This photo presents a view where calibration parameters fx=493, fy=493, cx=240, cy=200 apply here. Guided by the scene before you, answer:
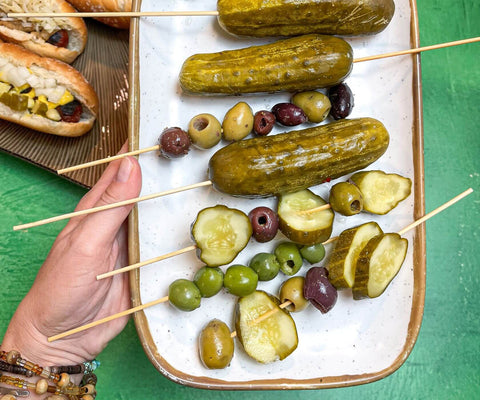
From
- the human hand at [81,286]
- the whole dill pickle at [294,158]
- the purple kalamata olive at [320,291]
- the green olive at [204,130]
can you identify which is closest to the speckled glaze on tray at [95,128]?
the human hand at [81,286]

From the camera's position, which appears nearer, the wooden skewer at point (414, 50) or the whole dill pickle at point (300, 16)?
the whole dill pickle at point (300, 16)

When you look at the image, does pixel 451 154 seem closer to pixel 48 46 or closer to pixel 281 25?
pixel 281 25

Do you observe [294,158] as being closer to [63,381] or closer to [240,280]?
[240,280]

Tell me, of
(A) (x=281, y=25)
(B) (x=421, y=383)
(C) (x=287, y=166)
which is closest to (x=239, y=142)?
(C) (x=287, y=166)

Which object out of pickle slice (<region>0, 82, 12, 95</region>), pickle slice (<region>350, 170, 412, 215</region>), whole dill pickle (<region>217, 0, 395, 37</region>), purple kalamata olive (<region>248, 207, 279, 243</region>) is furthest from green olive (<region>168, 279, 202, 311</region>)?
pickle slice (<region>0, 82, 12, 95</region>)

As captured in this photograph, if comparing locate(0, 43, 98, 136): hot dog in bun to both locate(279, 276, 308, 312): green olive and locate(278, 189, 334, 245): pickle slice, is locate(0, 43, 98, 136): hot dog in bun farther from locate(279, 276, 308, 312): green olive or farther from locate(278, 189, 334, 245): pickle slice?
locate(279, 276, 308, 312): green olive

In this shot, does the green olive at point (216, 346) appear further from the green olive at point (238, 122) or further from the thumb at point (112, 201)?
the green olive at point (238, 122)
